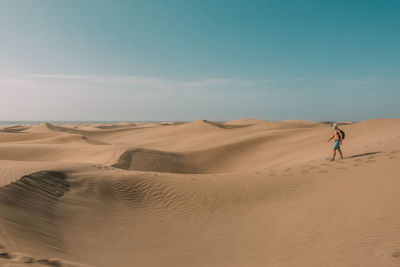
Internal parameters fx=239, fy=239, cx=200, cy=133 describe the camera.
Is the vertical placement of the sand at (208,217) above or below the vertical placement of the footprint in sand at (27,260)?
below

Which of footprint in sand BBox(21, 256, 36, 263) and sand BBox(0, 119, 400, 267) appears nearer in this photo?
footprint in sand BBox(21, 256, 36, 263)

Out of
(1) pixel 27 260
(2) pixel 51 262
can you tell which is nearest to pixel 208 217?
(2) pixel 51 262

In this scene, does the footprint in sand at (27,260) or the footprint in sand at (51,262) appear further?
the footprint in sand at (51,262)

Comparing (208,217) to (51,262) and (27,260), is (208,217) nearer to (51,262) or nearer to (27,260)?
(51,262)

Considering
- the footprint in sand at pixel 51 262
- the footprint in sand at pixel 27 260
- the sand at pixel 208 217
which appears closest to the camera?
the footprint in sand at pixel 27 260

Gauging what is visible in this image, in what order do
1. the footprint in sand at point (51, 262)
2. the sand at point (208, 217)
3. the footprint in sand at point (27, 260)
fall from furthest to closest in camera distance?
the sand at point (208, 217), the footprint in sand at point (51, 262), the footprint in sand at point (27, 260)

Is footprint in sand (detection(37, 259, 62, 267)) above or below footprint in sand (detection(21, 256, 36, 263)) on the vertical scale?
below

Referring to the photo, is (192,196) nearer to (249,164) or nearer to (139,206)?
(139,206)

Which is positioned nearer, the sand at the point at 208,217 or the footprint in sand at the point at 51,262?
the footprint in sand at the point at 51,262

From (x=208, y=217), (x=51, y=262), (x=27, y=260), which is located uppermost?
(x=27, y=260)

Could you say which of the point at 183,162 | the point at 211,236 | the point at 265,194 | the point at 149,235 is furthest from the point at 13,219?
the point at 183,162

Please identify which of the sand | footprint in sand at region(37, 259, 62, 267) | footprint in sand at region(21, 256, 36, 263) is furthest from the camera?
the sand

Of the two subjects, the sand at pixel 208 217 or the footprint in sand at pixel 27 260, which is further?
the sand at pixel 208 217

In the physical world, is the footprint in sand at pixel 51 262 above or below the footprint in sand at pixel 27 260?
below
